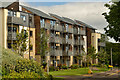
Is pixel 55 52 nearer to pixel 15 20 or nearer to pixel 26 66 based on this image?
pixel 15 20

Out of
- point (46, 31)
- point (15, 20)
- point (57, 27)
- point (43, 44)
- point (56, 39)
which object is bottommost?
point (43, 44)

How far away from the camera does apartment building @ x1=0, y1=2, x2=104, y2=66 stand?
37469mm

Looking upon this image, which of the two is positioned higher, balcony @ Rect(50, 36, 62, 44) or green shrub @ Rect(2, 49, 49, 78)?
balcony @ Rect(50, 36, 62, 44)

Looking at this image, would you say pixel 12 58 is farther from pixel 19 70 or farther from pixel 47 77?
pixel 47 77

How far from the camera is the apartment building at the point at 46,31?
1475 inches

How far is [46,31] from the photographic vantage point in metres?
46.2

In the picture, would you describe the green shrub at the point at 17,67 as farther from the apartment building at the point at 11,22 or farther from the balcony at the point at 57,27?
the balcony at the point at 57,27

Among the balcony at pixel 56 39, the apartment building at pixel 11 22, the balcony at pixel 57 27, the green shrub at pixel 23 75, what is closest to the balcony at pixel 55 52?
the balcony at pixel 56 39

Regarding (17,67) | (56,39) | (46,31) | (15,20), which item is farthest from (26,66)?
(56,39)


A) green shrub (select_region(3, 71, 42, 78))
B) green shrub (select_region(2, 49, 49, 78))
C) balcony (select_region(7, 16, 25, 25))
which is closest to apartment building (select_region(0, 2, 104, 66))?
balcony (select_region(7, 16, 25, 25))

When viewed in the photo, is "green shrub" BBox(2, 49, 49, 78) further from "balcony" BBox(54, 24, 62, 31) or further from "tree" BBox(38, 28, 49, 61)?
"balcony" BBox(54, 24, 62, 31)

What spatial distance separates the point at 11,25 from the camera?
124 feet

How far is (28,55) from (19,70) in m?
28.5

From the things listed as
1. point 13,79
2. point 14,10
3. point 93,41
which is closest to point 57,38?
point 14,10
